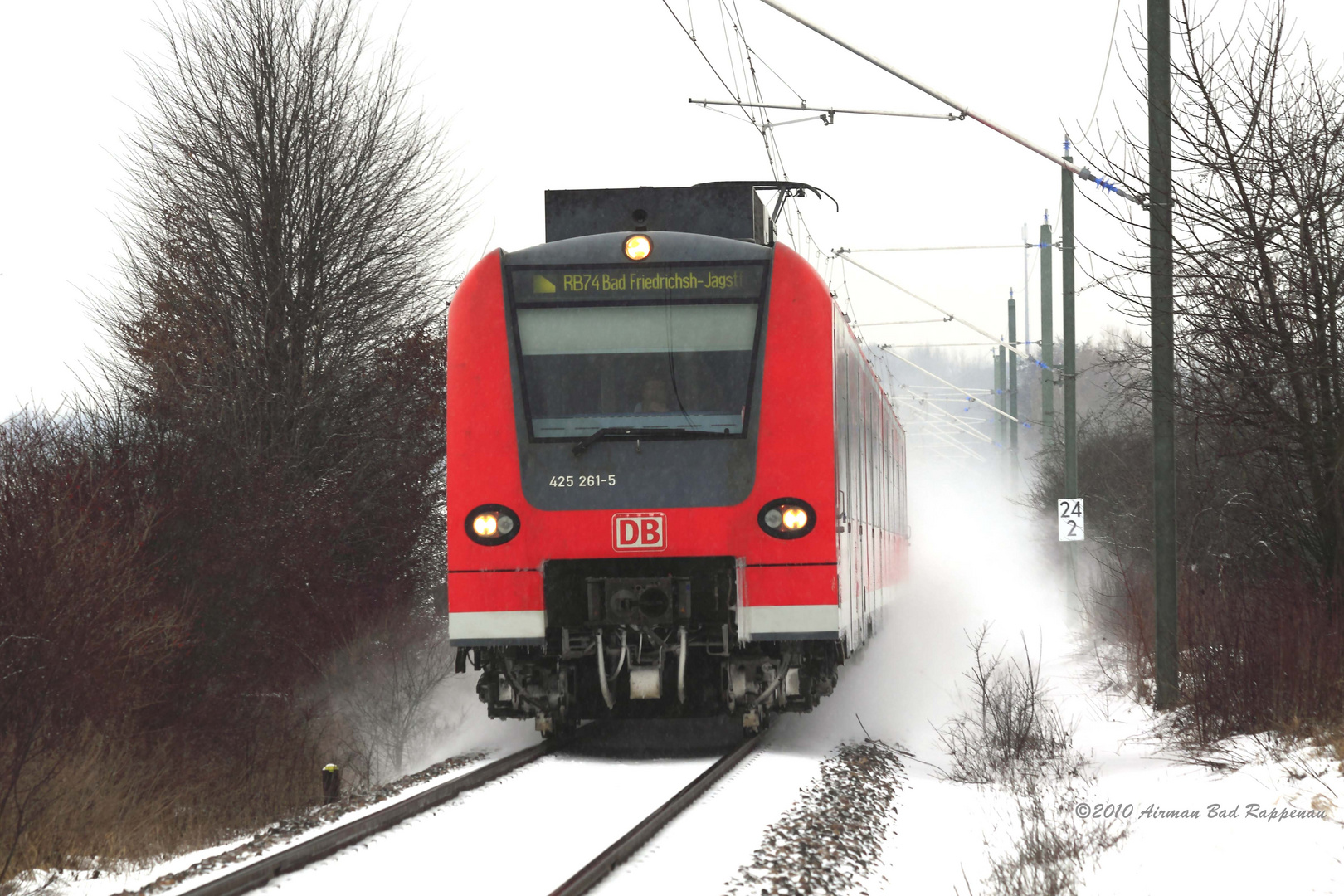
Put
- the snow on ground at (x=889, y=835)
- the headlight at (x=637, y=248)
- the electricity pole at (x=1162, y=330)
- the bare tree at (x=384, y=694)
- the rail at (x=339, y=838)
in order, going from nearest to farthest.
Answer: the rail at (x=339, y=838)
the snow on ground at (x=889, y=835)
the headlight at (x=637, y=248)
the electricity pole at (x=1162, y=330)
the bare tree at (x=384, y=694)

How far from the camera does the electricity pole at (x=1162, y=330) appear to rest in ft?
36.7

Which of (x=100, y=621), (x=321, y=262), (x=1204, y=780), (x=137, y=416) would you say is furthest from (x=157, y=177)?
(x=1204, y=780)

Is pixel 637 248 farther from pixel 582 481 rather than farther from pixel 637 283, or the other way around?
pixel 582 481

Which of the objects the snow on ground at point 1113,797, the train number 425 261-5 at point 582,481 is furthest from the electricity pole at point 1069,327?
the train number 425 261-5 at point 582,481

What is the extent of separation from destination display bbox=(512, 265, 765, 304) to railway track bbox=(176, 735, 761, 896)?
3.09 metres

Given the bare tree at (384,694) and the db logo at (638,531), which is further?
the bare tree at (384,694)

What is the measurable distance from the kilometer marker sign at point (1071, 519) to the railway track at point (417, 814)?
11.5 m

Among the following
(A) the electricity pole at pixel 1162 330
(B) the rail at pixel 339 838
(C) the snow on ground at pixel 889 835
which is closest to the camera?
(B) the rail at pixel 339 838

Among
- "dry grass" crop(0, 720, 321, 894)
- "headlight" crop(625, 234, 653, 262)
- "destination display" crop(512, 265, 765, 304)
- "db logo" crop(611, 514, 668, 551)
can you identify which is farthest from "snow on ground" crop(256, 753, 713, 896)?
"headlight" crop(625, 234, 653, 262)

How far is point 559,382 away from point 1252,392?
17.4 ft

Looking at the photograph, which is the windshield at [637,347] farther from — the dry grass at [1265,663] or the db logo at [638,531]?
the dry grass at [1265,663]

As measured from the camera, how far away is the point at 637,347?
368 inches

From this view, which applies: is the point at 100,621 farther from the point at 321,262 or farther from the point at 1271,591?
the point at 321,262

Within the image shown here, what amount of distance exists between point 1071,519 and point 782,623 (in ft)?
38.2
